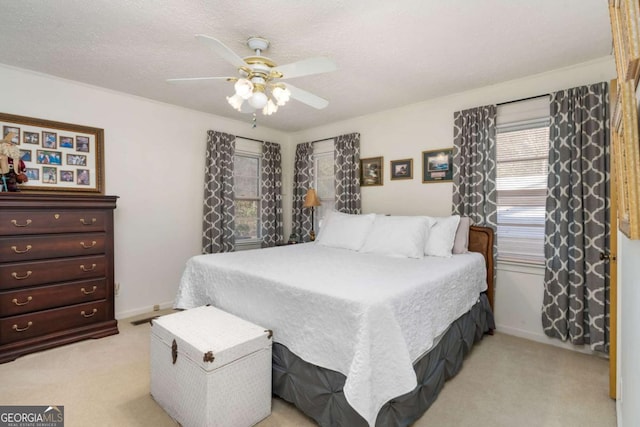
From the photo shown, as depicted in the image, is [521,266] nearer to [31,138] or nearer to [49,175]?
[49,175]

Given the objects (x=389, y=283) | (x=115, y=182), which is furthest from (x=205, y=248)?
(x=389, y=283)

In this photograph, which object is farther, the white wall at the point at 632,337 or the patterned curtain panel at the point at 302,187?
the patterned curtain panel at the point at 302,187

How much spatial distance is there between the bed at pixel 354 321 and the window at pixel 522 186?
0.64 m

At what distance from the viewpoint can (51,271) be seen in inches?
108

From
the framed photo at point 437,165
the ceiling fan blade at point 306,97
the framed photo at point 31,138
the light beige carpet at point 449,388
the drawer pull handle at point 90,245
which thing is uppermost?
the ceiling fan blade at point 306,97

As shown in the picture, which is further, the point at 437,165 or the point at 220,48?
the point at 437,165

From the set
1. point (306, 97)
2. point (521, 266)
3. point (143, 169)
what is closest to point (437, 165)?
point (521, 266)

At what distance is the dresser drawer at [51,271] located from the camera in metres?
2.54

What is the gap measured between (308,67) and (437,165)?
7.04 ft

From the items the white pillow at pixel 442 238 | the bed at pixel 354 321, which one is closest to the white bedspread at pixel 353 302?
the bed at pixel 354 321

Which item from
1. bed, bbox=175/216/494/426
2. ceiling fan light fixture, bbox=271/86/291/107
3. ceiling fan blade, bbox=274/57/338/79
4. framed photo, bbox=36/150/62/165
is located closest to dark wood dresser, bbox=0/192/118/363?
framed photo, bbox=36/150/62/165

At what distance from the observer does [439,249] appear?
2943 mm

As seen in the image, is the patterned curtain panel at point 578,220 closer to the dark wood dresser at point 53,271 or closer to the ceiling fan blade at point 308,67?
the ceiling fan blade at point 308,67

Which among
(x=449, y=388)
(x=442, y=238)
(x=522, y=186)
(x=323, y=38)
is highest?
(x=323, y=38)
